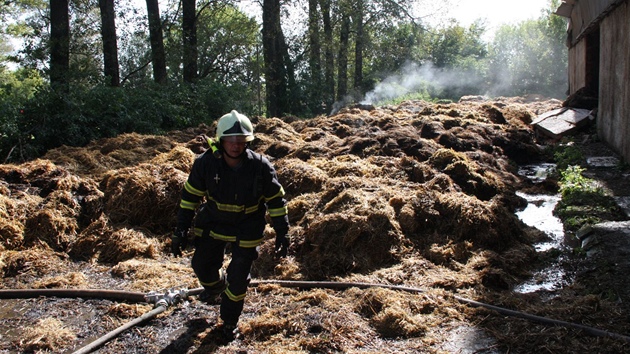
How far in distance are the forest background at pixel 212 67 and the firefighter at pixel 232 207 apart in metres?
6.71

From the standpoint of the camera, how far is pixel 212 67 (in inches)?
917

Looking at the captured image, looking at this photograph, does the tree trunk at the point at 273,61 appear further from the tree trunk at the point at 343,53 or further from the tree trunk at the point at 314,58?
the tree trunk at the point at 343,53

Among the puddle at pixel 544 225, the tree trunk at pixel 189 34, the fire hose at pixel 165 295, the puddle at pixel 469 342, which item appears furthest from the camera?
the tree trunk at pixel 189 34

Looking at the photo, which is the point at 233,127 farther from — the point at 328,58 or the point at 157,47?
the point at 328,58

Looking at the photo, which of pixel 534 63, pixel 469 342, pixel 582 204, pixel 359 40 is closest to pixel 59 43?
pixel 582 204

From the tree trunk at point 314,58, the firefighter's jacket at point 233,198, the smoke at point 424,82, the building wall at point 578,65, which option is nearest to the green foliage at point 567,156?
the building wall at point 578,65

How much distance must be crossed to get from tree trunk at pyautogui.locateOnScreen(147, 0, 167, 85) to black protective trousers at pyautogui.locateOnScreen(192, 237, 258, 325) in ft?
46.4

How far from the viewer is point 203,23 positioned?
23.5m

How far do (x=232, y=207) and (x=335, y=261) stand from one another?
1992mm

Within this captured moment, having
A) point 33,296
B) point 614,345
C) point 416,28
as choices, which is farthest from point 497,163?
point 416,28

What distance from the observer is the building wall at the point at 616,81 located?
9555mm

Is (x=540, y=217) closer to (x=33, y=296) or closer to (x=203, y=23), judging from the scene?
(x=33, y=296)

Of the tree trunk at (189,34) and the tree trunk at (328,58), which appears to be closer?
the tree trunk at (189,34)

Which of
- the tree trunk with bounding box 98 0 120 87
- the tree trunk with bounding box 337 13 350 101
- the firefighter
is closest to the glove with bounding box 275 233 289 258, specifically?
the firefighter
